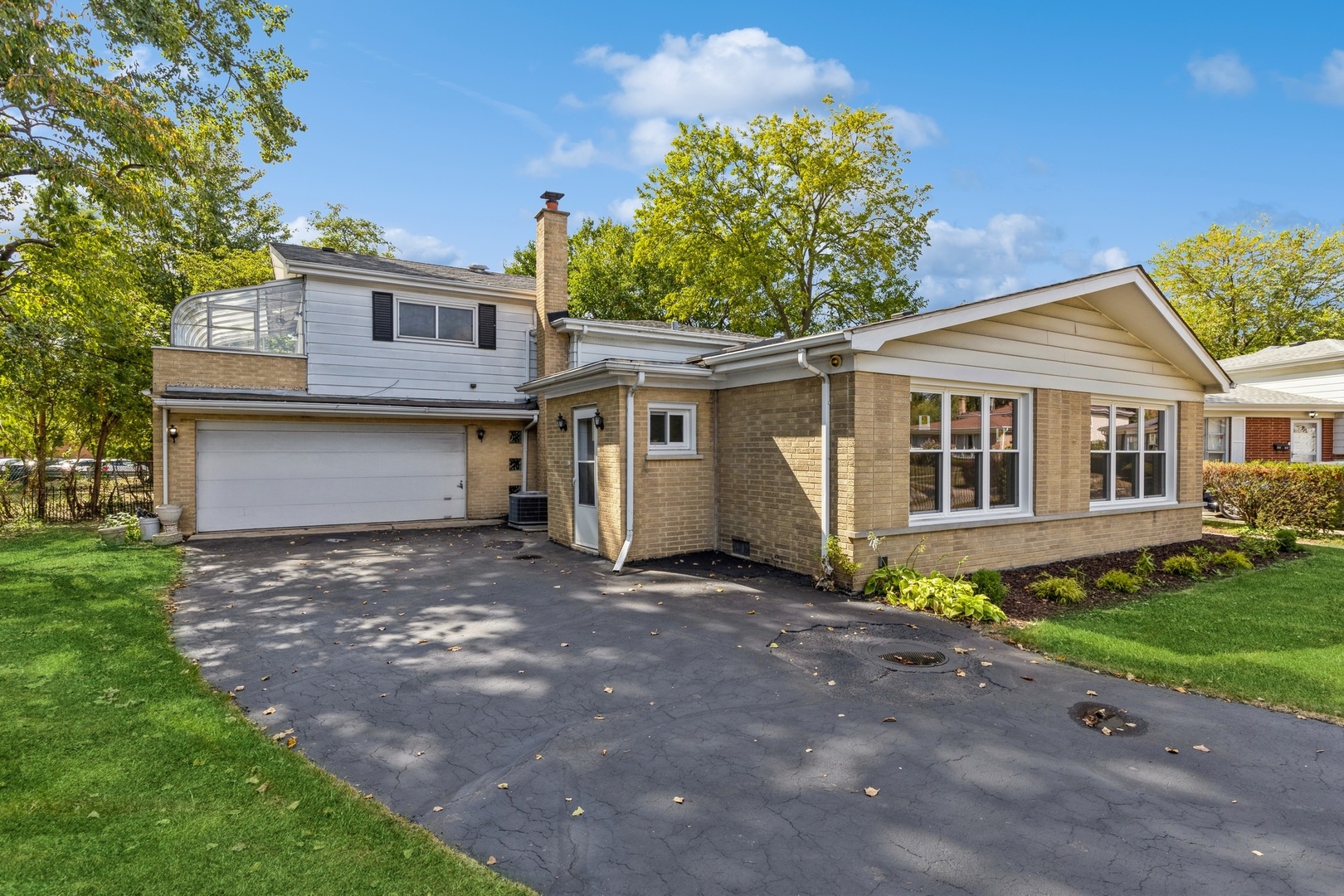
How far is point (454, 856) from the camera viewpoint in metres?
3.06

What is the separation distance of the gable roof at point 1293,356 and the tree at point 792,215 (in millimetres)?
11130

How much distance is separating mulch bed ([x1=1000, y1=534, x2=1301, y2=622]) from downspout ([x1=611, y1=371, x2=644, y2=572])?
16.4ft

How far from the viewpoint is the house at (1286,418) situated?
59.3 ft

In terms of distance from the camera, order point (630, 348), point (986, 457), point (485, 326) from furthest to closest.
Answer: point (485, 326), point (630, 348), point (986, 457)

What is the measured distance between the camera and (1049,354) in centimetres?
967

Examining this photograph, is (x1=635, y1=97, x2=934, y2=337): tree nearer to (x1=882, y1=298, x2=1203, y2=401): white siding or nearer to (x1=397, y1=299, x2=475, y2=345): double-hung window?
(x1=397, y1=299, x2=475, y2=345): double-hung window

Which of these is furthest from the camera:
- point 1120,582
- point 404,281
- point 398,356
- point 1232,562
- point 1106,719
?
point 398,356

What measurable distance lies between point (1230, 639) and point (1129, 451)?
216 inches

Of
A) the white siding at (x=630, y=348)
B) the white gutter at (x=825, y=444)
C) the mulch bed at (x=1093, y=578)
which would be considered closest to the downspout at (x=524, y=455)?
the white siding at (x=630, y=348)

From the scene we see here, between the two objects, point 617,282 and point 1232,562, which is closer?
point 1232,562

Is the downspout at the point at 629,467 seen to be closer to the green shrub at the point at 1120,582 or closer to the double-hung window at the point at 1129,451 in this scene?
the green shrub at the point at 1120,582

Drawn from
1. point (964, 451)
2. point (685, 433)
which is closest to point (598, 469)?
point (685, 433)

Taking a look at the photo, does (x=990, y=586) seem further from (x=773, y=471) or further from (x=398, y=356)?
(x=398, y=356)

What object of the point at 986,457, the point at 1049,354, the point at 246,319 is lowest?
the point at 986,457
